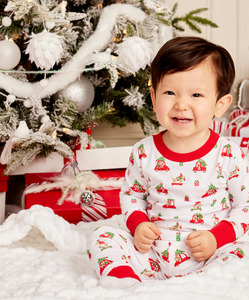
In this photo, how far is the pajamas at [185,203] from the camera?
2.64 feet

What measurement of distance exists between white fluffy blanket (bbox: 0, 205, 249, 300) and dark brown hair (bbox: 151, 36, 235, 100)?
0.41m

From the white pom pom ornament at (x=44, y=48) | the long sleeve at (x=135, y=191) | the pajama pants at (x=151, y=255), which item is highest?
the white pom pom ornament at (x=44, y=48)

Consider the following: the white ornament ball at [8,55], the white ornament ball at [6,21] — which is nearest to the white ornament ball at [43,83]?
the white ornament ball at [8,55]

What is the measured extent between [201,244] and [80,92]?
31.1 inches

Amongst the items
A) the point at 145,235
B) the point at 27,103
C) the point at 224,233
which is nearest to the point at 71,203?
the point at 27,103

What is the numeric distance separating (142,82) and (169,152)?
0.71 meters

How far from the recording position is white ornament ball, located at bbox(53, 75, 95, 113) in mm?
1313

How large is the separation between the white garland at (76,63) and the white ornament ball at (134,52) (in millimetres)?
103

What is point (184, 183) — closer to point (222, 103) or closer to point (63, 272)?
point (222, 103)

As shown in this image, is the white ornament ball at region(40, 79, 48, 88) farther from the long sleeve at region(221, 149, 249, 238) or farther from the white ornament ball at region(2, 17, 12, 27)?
the long sleeve at region(221, 149, 249, 238)

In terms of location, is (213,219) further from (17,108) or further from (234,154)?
(17,108)

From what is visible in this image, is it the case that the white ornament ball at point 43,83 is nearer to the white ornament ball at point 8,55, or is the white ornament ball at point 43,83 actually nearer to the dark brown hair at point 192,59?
the white ornament ball at point 8,55

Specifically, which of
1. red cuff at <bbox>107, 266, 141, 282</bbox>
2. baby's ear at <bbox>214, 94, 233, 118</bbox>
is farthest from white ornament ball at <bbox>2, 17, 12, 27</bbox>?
red cuff at <bbox>107, 266, 141, 282</bbox>

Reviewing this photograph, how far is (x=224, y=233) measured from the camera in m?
0.79
